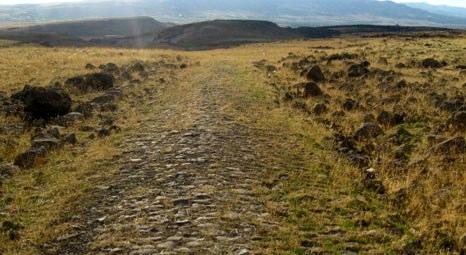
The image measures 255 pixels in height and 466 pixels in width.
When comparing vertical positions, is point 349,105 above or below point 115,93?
above

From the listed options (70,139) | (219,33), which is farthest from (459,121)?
(219,33)

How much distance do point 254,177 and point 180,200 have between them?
8.83 ft

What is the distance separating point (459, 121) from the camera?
20469 millimetres

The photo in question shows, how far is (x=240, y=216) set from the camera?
11.0 metres

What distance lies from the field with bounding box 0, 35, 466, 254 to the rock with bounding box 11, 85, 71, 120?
0.87 m

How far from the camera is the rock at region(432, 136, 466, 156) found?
1622cm

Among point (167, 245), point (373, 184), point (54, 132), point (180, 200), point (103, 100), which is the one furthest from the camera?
point (103, 100)

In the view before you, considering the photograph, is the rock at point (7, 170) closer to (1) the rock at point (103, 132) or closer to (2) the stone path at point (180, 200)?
(2) the stone path at point (180, 200)

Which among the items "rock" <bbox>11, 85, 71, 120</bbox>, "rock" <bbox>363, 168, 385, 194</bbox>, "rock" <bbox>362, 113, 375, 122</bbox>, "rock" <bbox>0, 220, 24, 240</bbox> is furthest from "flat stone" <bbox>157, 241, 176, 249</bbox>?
"rock" <bbox>11, 85, 71, 120</bbox>

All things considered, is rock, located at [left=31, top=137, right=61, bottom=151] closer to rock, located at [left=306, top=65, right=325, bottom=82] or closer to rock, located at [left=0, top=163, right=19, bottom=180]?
rock, located at [left=0, top=163, right=19, bottom=180]

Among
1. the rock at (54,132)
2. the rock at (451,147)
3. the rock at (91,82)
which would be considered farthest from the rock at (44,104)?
the rock at (451,147)

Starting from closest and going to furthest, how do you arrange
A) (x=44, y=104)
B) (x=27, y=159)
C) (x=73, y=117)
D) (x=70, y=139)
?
(x=27, y=159)
(x=70, y=139)
(x=73, y=117)
(x=44, y=104)

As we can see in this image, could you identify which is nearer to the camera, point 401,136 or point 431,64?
point 401,136

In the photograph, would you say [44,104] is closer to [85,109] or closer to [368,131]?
[85,109]
